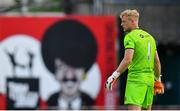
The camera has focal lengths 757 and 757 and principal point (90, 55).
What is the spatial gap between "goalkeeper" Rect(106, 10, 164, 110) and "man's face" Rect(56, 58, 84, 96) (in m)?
11.6

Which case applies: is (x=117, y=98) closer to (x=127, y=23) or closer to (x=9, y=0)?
(x=9, y=0)

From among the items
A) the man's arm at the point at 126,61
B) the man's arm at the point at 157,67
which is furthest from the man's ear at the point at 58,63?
the man's arm at the point at 126,61

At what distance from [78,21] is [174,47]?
5444mm

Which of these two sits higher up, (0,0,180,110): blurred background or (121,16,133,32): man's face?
(121,16,133,32): man's face

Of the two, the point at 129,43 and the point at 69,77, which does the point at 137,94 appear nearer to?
the point at 129,43

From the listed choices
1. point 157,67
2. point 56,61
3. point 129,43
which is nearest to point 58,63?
point 56,61

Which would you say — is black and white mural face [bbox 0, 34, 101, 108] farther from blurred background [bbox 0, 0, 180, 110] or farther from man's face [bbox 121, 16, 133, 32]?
man's face [bbox 121, 16, 133, 32]

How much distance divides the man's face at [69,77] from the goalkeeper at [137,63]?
1164 centimetres

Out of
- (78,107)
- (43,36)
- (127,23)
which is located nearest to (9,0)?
(43,36)

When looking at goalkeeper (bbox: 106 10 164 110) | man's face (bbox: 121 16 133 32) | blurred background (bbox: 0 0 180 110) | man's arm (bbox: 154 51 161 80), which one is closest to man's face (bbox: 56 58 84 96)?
blurred background (bbox: 0 0 180 110)

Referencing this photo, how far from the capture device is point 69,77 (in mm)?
20734

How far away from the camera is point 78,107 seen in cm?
2055

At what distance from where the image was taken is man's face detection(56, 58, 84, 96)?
20609mm

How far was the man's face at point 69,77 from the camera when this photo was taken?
20.6m
